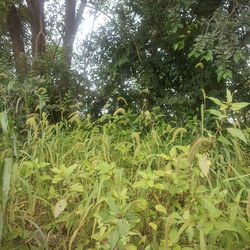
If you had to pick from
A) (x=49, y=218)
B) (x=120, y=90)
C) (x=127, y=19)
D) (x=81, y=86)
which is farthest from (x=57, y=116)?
(x=49, y=218)

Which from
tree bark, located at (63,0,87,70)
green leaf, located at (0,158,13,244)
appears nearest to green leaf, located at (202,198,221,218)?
green leaf, located at (0,158,13,244)

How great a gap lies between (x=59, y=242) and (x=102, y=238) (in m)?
0.46

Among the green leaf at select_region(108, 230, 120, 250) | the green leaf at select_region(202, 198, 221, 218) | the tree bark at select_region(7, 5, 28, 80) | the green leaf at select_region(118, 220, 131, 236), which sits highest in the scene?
the tree bark at select_region(7, 5, 28, 80)

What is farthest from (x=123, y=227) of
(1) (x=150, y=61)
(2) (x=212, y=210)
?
(1) (x=150, y=61)

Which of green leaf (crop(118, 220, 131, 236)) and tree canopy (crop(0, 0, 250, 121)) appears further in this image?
tree canopy (crop(0, 0, 250, 121))

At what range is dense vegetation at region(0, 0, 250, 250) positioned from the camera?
60.1 inches

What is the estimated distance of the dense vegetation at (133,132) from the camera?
5.01 ft

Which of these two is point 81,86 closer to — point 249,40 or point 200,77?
point 200,77

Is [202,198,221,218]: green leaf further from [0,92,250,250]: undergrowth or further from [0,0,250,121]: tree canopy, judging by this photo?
[0,0,250,121]: tree canopy

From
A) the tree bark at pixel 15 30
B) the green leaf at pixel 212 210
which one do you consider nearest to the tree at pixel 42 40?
the tree bark at pixel 15 30

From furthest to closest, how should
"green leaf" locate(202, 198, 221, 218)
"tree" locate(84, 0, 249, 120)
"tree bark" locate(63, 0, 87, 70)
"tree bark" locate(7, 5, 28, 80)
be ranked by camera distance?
"tree bark" locate(7, 5, 28, 80)
"tree bark" locate(63, 0, 87, 70)
"tree" locate(84, 0, 249, 120)
"green leaf" locate(202, 198, 221, 218)

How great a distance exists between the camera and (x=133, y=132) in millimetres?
3084

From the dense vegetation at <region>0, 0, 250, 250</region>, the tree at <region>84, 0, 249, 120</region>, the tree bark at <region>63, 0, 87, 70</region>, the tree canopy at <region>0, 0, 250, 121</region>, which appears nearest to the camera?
the dense vegetation at <region>0, 0, 250, 250</region>

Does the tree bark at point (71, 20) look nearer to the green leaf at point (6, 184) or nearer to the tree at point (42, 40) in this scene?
the tree at point (42, 40)
